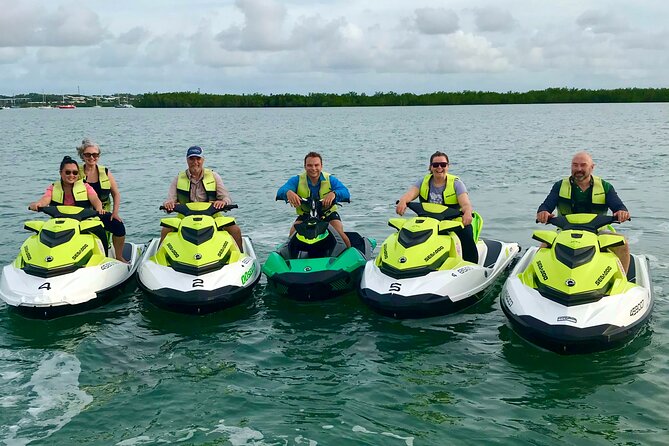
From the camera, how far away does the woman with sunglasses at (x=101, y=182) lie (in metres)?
8.34

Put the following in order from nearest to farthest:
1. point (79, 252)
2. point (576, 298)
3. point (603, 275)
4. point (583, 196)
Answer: point (576, 298), point (603, 275), point (79, 252), point (583, 196)

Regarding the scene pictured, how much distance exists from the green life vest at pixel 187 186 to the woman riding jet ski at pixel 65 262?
883 millimetres

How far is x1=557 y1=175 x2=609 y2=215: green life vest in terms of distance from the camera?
7453 millimetres

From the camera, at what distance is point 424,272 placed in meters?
6.96

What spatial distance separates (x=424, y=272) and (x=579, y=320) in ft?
5.43

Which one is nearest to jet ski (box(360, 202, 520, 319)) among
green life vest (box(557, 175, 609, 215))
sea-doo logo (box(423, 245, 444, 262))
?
sea-doo logo (box(423, 245, 444, 262))

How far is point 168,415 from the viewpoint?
528 centimetres

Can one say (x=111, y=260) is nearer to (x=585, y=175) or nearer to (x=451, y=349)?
(x=451, y=349)

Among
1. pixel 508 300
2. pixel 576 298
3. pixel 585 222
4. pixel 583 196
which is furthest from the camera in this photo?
pixel 583 196

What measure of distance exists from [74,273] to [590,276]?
5151 mm

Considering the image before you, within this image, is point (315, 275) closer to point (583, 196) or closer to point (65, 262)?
point (65, 262)

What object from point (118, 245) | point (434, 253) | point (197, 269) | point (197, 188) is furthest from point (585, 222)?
point (118, 245)

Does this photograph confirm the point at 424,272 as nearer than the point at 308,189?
Yes

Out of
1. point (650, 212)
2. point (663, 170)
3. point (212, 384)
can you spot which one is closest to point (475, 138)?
point (663, 170)
